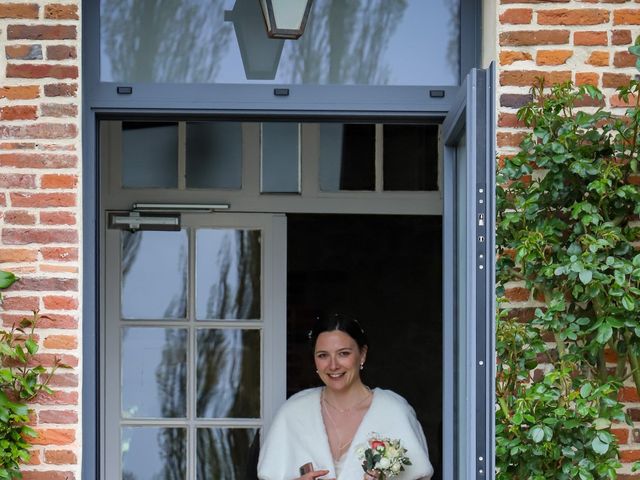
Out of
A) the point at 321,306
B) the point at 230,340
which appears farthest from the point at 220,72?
the point at 321,306

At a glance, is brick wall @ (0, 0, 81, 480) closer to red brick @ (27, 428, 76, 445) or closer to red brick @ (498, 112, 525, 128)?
red brick @ (27, 428, 76, 445)

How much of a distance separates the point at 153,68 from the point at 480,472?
1880 mm

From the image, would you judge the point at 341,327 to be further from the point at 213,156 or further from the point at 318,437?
the point at 213,156

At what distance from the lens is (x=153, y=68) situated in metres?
4.16

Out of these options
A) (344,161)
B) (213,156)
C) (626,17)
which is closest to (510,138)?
(626,17)

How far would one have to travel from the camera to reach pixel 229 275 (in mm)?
6004

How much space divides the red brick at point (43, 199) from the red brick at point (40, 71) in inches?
16.1

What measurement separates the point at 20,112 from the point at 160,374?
2333 millimetres

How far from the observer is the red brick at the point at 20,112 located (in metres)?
3.97

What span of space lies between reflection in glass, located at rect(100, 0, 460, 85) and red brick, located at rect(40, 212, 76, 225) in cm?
56

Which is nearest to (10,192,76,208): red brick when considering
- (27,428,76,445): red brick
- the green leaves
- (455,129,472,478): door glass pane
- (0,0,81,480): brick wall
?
(0,0,81,480): brick wall

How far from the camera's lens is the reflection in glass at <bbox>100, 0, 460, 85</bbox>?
4168mm

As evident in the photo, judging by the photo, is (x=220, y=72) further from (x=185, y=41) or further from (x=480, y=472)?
(x=480, y=472)

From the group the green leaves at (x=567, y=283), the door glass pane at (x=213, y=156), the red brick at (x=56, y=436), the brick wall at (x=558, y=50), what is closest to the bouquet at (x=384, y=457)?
the green leaves at (x=567, y=283)
